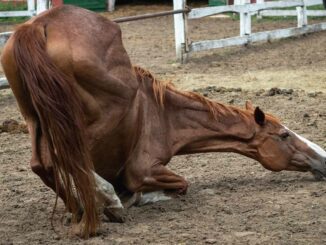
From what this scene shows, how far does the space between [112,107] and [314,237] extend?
134cm

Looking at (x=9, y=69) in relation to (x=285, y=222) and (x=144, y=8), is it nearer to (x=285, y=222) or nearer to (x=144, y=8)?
(x=285, y=222)

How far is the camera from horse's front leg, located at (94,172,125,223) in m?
4.35

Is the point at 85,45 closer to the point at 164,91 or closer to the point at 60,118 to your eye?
the point at 60,118

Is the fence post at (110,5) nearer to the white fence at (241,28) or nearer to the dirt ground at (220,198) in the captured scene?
the white fence at (241,28)

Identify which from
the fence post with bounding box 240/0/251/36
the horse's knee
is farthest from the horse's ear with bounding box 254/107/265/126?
the fence post with bounding box 240/0/251/36

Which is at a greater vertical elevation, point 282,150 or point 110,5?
point 282,150

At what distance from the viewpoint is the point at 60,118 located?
4.14 meters

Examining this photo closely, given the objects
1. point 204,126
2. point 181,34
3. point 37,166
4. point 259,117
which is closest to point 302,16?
point 181,34

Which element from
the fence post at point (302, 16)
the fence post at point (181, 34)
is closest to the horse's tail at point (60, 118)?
the fence post at point (181, 34)

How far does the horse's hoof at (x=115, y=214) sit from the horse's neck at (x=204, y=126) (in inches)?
32.2

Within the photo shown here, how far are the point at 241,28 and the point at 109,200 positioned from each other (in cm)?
895

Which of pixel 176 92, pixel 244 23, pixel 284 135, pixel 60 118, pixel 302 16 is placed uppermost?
pixel 60 118

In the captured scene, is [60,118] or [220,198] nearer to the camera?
[60,118]

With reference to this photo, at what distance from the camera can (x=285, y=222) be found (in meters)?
4.52
